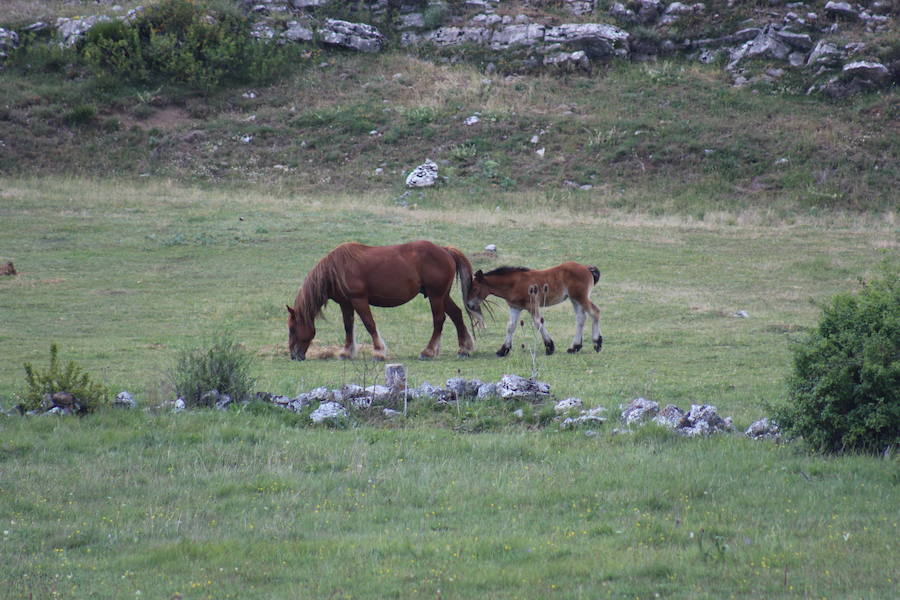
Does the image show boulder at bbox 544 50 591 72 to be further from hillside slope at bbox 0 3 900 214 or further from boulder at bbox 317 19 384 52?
boulder at bbox 317 19 384 52

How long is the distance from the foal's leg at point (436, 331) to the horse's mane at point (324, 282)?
63.4 inches

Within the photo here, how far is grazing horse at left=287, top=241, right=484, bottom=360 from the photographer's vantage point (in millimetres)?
Result: 15531

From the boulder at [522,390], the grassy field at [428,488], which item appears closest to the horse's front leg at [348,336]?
the grassy field at [428,488]

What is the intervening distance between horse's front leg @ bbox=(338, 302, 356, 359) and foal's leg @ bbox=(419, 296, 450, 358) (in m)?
1.21

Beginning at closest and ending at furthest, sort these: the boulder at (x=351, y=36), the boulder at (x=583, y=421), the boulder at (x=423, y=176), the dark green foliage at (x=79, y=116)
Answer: the boulder at (x=583, y=421) → the boulder at (x=423, y=176) → the dark green foliage at (x=79, y=116) → the boulder at (x=351, y=36)

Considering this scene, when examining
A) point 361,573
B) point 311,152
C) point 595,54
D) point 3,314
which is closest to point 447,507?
point 361,573

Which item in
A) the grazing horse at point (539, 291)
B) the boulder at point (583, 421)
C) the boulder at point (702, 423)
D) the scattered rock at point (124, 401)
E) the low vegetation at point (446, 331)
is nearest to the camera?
the low vegetation at point (446, 331)

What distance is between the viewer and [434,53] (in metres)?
46.5

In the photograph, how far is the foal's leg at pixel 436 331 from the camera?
15.8 metres

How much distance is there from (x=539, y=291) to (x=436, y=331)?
1946 millimetres

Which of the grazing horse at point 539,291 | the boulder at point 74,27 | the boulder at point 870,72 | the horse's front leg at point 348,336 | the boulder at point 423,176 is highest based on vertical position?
the boulder at point 74,27

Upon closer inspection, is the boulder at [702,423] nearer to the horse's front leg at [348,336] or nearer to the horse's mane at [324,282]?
the horse's front leg at [348,336]

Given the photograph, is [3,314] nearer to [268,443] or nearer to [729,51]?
[268,443]

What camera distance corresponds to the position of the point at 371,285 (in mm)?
15758
